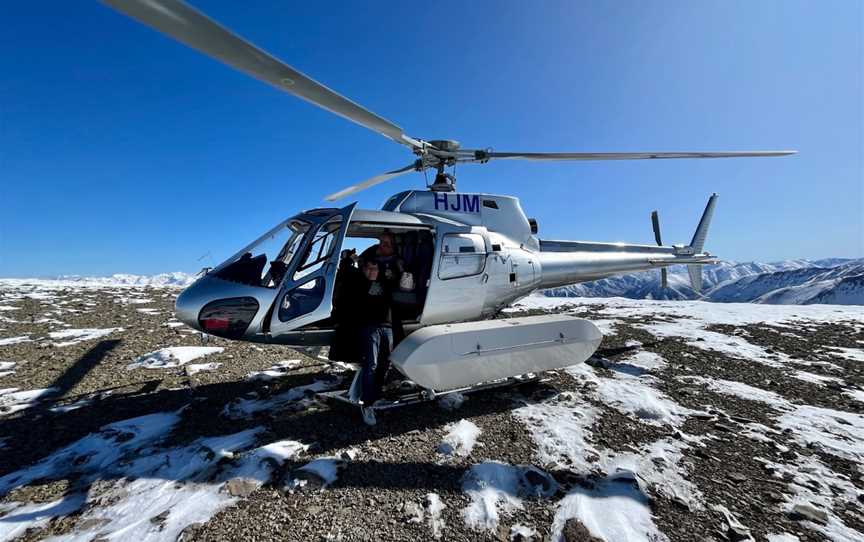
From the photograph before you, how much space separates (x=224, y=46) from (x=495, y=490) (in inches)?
191

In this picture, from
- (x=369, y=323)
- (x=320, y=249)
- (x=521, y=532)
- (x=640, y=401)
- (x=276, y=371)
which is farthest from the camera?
(x=276, y=371)

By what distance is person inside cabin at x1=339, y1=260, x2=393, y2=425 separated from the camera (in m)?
4.78

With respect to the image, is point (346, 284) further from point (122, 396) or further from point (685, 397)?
point (685, 397)

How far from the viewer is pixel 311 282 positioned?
16.9 ft

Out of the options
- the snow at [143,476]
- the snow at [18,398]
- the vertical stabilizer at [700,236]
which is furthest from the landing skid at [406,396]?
the vertical stabilizer at [700,236]

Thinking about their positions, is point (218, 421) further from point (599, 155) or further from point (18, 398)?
point (599, 155)

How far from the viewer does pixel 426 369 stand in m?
4.64

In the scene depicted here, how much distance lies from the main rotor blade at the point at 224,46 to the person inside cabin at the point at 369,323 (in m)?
2.24

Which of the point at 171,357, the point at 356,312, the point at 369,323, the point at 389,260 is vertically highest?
the point at 389,260

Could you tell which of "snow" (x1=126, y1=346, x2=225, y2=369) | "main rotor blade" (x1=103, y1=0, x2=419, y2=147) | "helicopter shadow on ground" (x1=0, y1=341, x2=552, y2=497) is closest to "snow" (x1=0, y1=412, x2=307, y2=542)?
"helicopter shadow on ground" (x1=0, y1=341, x2=552, y2=497)

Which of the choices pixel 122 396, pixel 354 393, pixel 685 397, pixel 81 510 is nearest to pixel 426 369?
pixel 354 393

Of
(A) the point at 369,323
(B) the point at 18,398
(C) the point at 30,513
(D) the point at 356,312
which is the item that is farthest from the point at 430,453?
(B) the point at 18,398

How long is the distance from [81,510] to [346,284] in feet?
11.4

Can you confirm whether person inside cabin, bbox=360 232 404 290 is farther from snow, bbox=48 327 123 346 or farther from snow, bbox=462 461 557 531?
snow, bbox=48 327 123 346
